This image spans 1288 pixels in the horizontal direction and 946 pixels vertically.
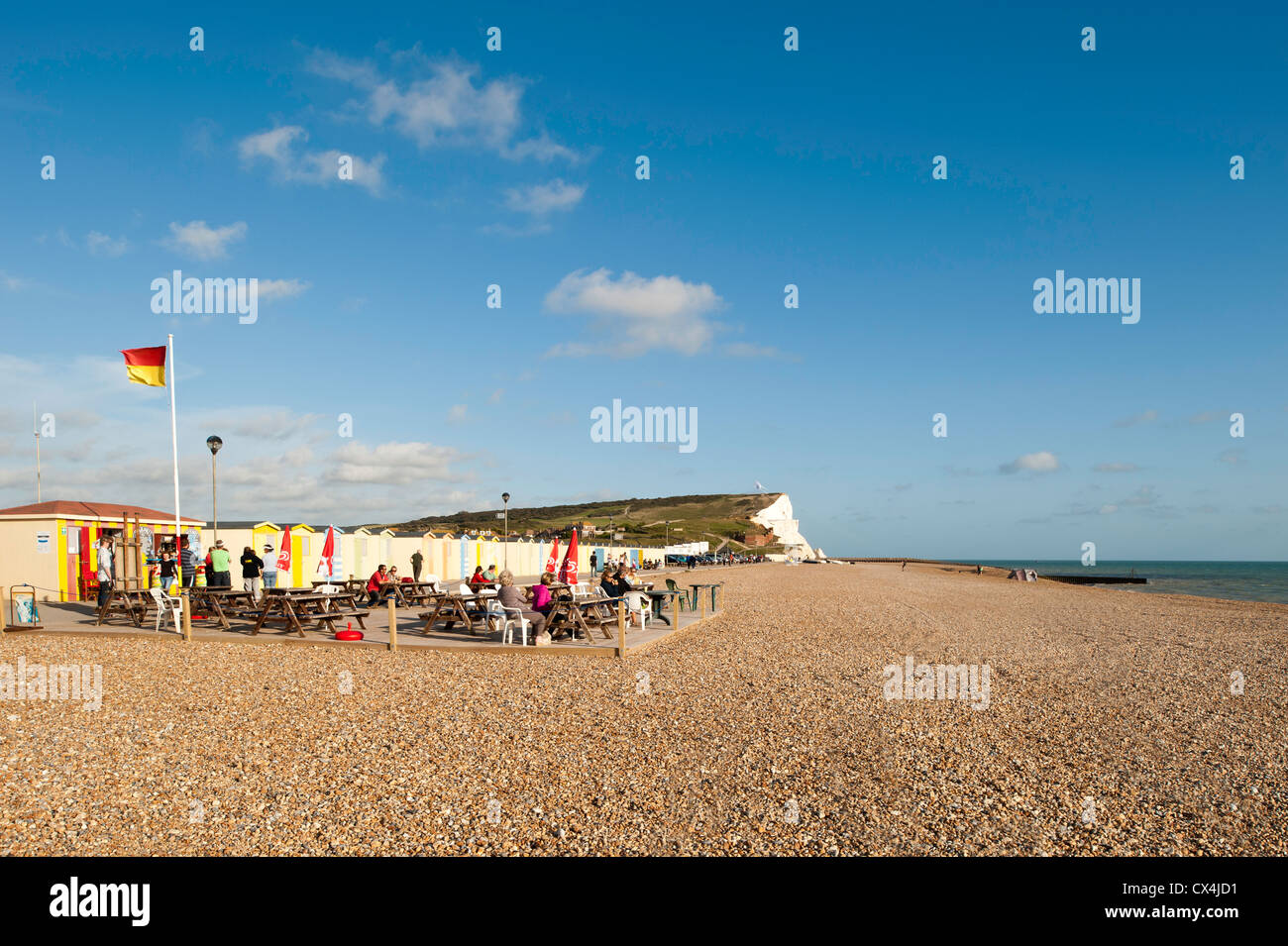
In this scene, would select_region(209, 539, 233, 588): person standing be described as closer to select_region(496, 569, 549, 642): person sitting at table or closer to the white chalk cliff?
select_region(496, 569, 549, 642): person sitting at table

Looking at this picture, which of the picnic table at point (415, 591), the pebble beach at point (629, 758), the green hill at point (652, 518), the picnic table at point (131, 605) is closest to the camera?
the pebble beach at point (629, 758)

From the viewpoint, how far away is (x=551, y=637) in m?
13.3

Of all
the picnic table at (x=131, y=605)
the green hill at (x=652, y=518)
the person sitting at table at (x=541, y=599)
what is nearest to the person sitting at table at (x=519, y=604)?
the person sitting at table at (x=541, y=599)

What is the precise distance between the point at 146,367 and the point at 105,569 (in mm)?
5171

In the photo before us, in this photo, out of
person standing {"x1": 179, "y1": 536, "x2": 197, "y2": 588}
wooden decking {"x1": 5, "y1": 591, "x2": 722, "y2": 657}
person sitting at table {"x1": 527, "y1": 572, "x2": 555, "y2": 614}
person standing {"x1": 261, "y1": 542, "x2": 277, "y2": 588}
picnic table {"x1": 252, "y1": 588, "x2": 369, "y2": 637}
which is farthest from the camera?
person standing {"x1": 261, "y1": 542, "x2": 277, "y2": 588}

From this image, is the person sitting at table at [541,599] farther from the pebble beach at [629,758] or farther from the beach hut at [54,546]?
the beach hut at [54,546]

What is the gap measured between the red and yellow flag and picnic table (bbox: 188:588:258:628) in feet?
20.3

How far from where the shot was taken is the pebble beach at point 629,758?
4824 millimetres

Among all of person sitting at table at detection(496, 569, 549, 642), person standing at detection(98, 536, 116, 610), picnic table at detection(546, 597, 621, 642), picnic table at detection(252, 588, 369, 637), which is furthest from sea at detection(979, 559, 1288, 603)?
person standing at detection(98, 536, 116, 610)

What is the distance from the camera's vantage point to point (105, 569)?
16641 millimetres

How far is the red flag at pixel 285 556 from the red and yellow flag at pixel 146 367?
637cm

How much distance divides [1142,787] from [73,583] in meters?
23.7

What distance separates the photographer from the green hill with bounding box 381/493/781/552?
406ft
